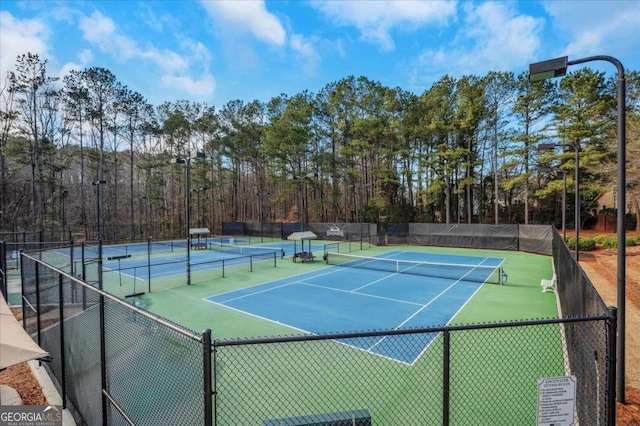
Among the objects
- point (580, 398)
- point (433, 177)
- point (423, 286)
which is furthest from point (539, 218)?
point (580, 398)

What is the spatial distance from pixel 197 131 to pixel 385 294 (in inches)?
1943

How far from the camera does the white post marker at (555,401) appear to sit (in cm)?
346

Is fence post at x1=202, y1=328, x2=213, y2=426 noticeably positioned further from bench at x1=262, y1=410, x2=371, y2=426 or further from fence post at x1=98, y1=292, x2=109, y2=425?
fence post at x1=98, y1=292, x2=109, y2=425

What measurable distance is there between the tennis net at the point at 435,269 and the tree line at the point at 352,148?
25.9ft

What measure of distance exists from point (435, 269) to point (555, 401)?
16.9 metres

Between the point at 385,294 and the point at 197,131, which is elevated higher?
the point at 197,131

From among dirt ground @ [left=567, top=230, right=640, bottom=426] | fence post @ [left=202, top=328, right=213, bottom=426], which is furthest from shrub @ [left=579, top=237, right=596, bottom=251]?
fence post @ [left=202, top=328, right=213, bottom=426]

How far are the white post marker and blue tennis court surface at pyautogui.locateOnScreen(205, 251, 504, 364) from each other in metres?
4.28

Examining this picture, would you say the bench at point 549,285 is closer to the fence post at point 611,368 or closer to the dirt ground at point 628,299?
the dirt ground at point 628,299

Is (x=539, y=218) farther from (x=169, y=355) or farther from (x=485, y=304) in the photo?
(x=169, y=355)

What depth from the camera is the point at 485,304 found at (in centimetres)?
1226

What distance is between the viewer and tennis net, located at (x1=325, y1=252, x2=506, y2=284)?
1702cm

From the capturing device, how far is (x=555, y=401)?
349cm

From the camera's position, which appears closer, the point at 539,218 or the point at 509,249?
the point at 509,249
